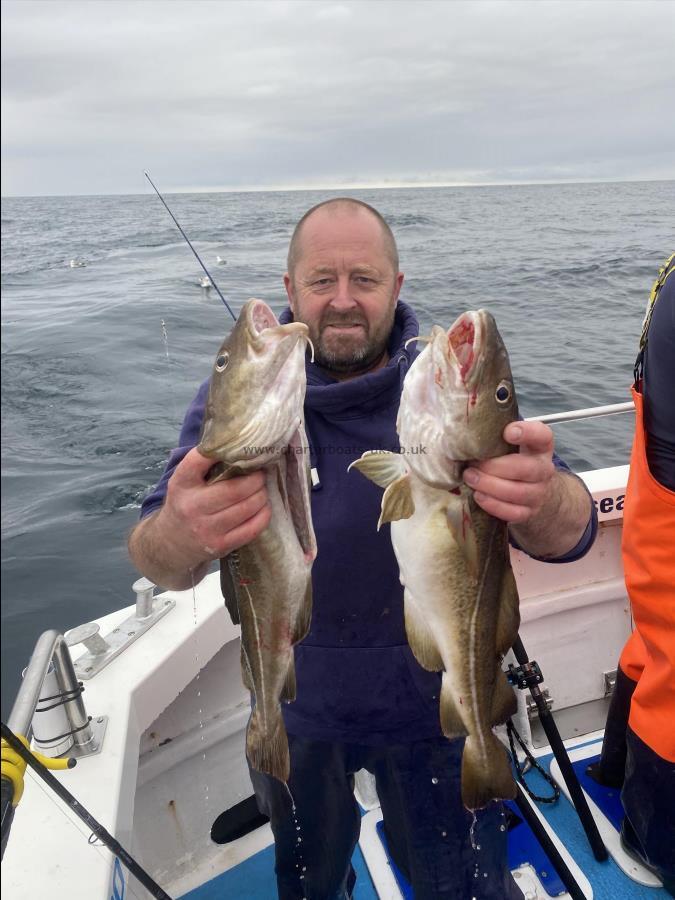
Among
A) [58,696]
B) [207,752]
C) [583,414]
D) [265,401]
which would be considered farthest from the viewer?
[583,414]

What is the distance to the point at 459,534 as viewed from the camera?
6.31ft

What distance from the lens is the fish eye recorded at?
181 cm

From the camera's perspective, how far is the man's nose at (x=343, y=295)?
2.54m

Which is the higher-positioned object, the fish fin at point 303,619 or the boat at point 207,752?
the fish fin at point 303,619

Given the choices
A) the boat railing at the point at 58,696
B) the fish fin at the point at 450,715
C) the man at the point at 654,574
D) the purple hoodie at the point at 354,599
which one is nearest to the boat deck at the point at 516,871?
the man at the point at 654,574

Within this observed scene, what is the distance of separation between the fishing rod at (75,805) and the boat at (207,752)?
0.10 metres

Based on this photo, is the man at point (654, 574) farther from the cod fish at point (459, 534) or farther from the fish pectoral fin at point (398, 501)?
the fish pectoral fin at point (398, 501)

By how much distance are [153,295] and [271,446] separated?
1574 centimetres

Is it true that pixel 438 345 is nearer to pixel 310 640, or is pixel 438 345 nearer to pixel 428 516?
pixel 428 516

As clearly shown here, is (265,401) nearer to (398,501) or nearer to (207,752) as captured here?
(398,501)

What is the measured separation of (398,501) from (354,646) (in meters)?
0.81

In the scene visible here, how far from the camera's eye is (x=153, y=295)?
16297mm

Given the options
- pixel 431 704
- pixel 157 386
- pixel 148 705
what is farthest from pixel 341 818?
pixel 157 386

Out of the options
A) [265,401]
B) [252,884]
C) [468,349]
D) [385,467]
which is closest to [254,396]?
[265,401]
